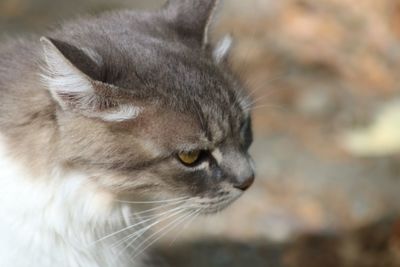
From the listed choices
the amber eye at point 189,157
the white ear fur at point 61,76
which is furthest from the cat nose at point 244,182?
the white ear fur at point 61,76

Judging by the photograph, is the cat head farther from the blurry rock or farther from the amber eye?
the blurry rock

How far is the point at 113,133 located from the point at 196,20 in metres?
0.39

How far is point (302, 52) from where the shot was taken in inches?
138

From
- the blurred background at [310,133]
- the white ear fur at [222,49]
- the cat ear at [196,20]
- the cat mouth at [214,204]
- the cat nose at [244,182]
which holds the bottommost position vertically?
the blurred background at [310,133]

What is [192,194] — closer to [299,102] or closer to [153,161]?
[153,161]

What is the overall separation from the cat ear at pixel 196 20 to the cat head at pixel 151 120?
7 centimetres

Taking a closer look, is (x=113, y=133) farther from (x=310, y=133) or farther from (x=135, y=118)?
(x=310, y=133)

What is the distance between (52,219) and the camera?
74.1 inches

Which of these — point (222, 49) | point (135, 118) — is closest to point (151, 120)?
point (135, 118)

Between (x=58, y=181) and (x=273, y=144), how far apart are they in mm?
1441

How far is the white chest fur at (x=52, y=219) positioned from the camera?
1833 millimetres

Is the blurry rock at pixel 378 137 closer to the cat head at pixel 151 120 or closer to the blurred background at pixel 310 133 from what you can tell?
the blurred background at pixel 310 133

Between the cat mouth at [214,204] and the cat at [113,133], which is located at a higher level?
the cat at [113,133]

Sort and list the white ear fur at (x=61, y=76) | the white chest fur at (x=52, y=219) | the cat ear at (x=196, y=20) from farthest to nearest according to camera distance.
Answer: the cat ear at (x=196, y=20) → the white chest fur at (x=52, y=219) → the white ear fur at (x=61, y=76)
